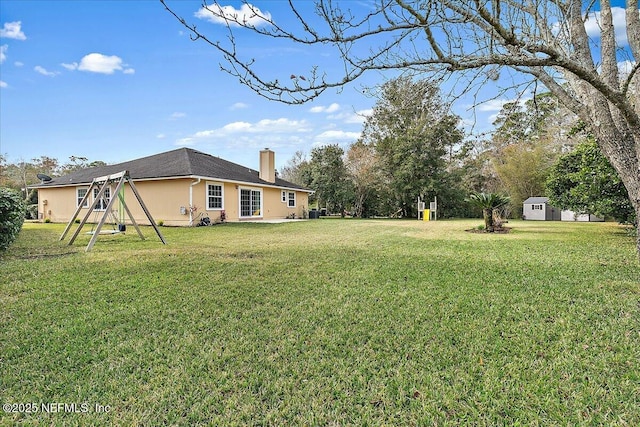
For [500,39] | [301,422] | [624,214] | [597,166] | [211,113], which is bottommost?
[301,422]

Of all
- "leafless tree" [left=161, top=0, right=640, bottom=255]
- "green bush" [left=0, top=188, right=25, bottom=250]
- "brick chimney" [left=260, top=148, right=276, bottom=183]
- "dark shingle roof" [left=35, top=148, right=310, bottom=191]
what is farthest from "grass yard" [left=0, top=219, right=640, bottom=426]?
"brick chimney" [left=260, top=148, right=276, bottom=183]

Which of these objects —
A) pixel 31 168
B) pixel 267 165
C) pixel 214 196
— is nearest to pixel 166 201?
pixel 214 196

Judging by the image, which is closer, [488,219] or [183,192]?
[488,219]

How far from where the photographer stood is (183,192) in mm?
14406

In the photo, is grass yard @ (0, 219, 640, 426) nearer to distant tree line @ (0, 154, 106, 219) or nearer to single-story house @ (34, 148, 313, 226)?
single-story house @ (34, 148, 313, 226)

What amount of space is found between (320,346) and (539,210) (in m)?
26.4

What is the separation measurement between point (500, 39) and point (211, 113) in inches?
486

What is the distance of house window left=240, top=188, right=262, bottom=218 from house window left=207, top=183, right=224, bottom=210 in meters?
1.75

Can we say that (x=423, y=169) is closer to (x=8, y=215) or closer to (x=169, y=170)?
(x=169, y=170)

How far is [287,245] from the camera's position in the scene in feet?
26.6

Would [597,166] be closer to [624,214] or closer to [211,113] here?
[624,214]

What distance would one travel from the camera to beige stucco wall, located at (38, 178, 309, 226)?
14452 mm

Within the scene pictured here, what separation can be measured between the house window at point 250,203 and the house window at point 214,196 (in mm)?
1750

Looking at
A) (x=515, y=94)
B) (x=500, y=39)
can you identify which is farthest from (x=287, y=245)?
(x=500, y=39)
